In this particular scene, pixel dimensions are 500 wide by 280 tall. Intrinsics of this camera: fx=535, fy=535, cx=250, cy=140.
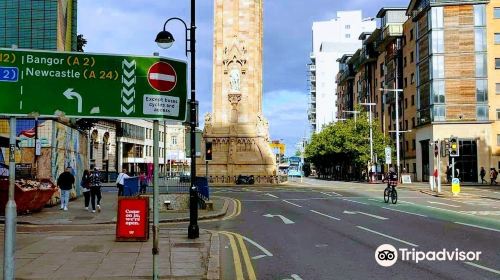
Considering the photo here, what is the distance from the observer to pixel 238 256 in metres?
11.7

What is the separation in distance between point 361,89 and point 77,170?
3242 inches

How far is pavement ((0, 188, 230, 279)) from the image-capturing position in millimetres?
9586

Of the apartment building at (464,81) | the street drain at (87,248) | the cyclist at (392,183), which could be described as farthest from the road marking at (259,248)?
the apartment building at (464,81)

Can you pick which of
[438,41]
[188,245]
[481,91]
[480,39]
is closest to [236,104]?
[438,41]

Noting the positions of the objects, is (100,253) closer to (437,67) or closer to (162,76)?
(162,76)

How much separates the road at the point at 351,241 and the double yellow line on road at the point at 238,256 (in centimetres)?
2

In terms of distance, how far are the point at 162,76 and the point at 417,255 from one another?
6.92m

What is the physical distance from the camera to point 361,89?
348ft

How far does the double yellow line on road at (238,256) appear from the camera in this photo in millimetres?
9762

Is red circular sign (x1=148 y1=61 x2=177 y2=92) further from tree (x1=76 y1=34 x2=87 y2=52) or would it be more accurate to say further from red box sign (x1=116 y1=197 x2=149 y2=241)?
tree (x1=76 y1=34 x2=87 y2=52)

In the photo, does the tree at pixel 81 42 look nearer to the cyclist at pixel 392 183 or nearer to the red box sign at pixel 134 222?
the cyclist at pixel 392 183

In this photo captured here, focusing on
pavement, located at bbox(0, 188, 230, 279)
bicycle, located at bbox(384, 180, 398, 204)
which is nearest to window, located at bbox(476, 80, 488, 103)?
bicycle, located at bbox(384, 180, 398, 204)

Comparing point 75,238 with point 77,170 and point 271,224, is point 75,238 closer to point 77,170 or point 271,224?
point 271,224

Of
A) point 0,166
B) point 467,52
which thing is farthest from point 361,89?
point 0,166
